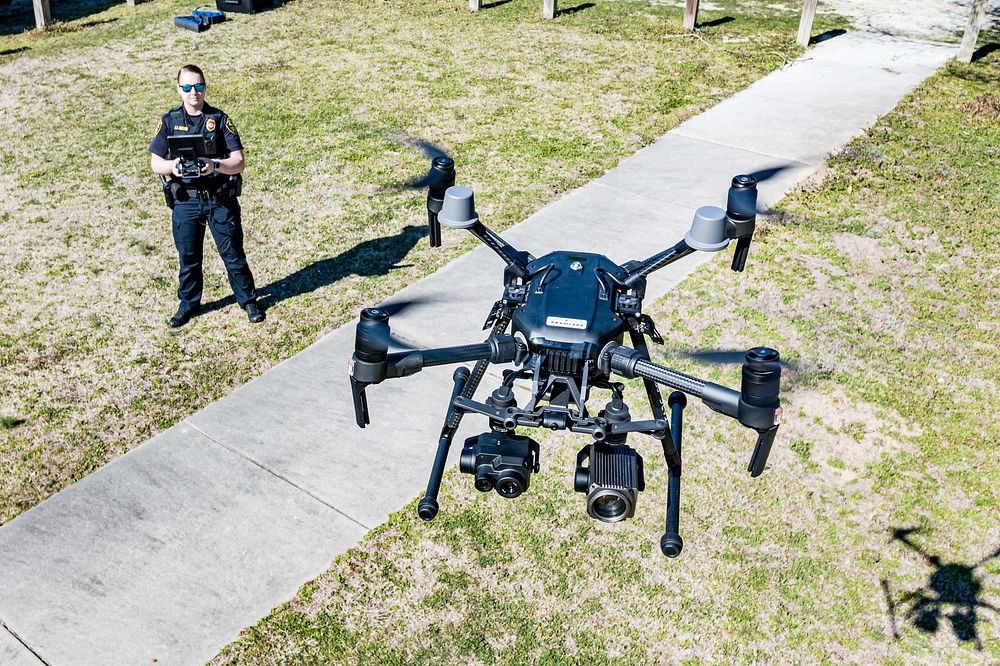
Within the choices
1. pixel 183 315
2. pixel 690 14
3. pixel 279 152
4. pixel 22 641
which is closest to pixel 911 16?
pixel 690 14

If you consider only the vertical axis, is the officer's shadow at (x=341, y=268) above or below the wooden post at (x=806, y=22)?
below

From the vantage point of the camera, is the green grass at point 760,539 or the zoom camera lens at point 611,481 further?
the green grass at point 760,539

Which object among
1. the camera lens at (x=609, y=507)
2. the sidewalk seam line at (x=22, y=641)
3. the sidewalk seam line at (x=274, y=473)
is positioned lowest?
the sidewalk seam line at (x=22, y=641)

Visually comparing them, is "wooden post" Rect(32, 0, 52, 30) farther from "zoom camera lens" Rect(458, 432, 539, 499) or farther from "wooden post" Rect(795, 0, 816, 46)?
"zoom camera lens" Rect(458, 432, 539, 499)

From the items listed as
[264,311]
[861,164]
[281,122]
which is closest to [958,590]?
[264,311]

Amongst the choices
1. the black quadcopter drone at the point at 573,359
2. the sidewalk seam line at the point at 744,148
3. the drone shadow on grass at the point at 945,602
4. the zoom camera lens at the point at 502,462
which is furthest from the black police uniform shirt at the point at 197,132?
the sidewalk seam line at the point at 744,148

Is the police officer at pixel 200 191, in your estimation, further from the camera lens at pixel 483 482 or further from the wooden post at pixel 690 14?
the wooden post at pixel 690 14

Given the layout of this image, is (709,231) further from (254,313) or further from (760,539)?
(254,313)
